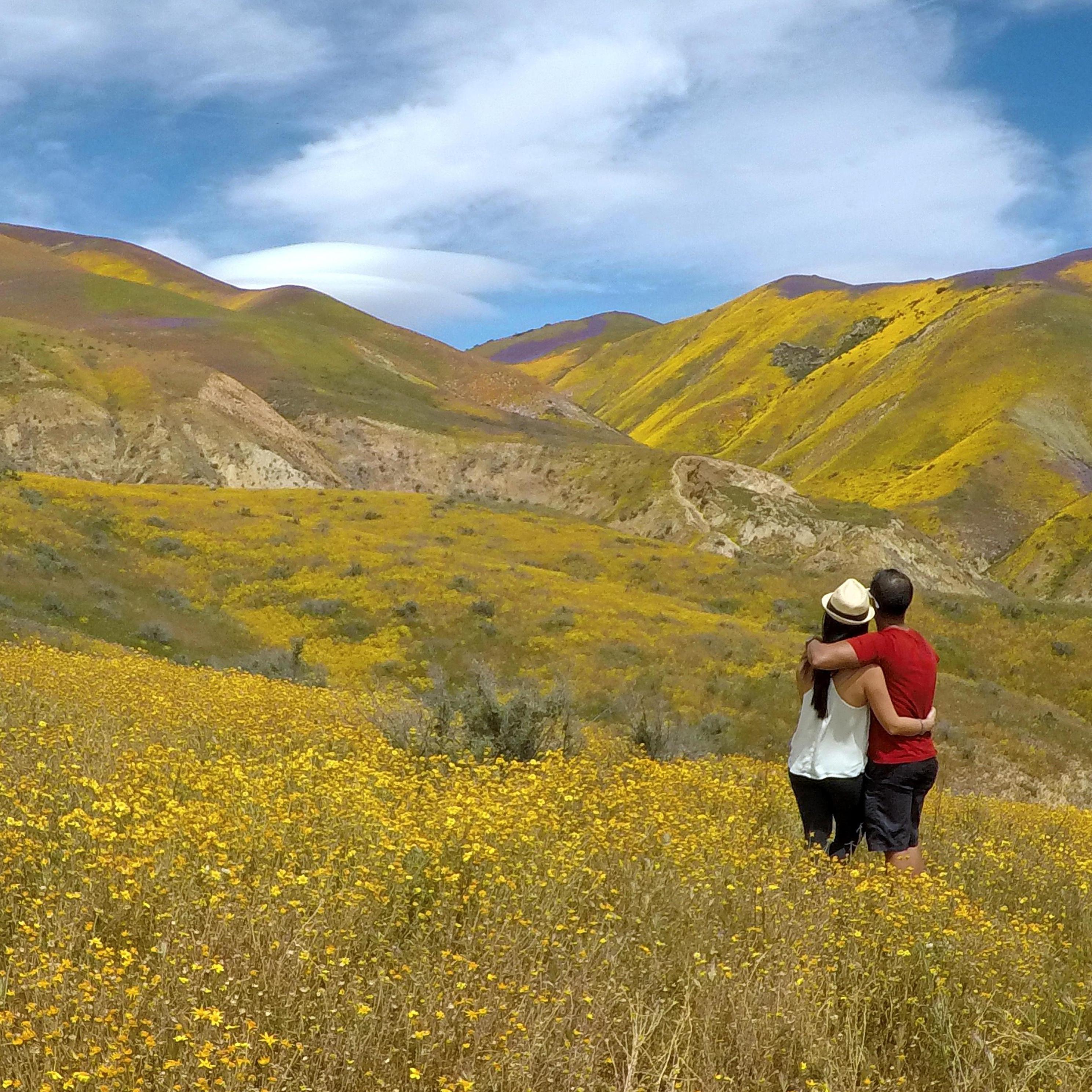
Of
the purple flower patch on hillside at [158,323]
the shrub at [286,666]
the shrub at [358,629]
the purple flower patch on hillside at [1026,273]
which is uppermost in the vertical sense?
the purple flower patch on hillside at [1026,273]

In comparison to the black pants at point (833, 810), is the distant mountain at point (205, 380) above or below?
above

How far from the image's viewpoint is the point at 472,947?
426 cm

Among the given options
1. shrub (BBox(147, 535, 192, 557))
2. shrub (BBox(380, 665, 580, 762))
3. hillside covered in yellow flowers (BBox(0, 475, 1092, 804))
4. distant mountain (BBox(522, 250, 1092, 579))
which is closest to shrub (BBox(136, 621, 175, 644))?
hillside covered in yellow flowers (BBox(0, 475, 1092, 804))

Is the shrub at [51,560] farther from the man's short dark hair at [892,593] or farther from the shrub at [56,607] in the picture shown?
the man's short dark hair at [892,593]

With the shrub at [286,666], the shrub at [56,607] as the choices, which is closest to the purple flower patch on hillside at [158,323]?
the shrub at [56,607]

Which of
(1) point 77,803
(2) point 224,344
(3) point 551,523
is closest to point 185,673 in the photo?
(1) point 77,803

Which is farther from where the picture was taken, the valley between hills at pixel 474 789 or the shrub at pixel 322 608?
the shrub at pixel 322 608

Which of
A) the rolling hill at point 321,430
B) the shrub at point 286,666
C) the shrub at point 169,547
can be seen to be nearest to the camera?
the shrub at point 286,666

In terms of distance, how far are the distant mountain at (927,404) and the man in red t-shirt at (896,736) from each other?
78.7 meters

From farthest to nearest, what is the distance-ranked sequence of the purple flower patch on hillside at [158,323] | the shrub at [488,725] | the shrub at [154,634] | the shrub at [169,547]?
the purple flower patch on hillside at [158,323], the shrub at [169,547], the shrub at [154,634], the shrub at [488,725]

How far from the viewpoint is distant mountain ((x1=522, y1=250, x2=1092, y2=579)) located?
9088 cm

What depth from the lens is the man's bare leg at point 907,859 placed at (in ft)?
20.0

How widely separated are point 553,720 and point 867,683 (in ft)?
17.6

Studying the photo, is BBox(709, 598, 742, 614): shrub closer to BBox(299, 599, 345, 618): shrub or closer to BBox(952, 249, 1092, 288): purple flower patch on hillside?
BBox(299, 599, 345, 618): shrub
